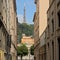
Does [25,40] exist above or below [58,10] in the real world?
below

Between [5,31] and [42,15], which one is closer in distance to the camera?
[5,31]

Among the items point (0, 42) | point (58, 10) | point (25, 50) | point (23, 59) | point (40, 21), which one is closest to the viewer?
point (58, 10)

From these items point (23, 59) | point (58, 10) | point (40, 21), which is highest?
point (58, 10)

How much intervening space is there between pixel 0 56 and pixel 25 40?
142815 millimetres

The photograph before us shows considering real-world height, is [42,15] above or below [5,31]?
below

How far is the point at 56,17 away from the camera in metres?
35.8

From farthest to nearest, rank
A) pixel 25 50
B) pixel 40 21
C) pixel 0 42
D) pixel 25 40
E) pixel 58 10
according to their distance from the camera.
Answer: pixel 25 40 → pixel 25 50 → pixel 40 21 → pixel 0 42 → pixel 58 10

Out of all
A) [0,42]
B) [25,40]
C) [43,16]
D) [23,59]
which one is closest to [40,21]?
[43,16]

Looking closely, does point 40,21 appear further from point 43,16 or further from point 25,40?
point 25,40

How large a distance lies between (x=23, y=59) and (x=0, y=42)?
376 ft

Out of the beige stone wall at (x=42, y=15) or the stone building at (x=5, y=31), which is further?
the beige stone wall at (x=42, y=15)

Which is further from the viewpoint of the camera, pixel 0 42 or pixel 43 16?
pixel 43 16

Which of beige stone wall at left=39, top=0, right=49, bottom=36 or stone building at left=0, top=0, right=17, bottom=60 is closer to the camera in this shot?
stone building at left=0, top=0, right=17, bottom=60

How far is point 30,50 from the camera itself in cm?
14662
